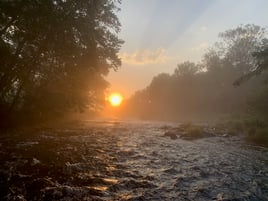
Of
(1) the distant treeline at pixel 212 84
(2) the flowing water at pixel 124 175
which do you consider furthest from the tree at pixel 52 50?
(1) the distant treeline at pixel 212 84

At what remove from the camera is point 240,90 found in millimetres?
79562

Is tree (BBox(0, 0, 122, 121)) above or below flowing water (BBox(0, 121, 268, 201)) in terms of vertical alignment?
above

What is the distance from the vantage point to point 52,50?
89.2ft

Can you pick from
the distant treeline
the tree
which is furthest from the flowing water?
the distant treeline

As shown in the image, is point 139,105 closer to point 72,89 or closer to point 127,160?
point 72,89

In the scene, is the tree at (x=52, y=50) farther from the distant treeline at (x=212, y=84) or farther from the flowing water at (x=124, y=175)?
the distant treeline at (x=212, y=84)

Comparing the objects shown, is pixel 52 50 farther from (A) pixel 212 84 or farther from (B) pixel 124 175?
(A) pixel 212 84

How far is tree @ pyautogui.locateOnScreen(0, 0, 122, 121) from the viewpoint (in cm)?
2258

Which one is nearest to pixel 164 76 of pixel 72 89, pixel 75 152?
pixel 72 89

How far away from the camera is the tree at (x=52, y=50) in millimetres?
22578

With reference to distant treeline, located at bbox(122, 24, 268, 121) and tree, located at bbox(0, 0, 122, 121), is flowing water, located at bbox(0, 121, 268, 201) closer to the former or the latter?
tree, located at bbox(0, 0, 122, 121)

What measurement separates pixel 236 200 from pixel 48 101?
2825 cm

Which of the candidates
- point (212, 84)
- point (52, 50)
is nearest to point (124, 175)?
point (52, 50)

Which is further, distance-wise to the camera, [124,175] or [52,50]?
[52,50]
